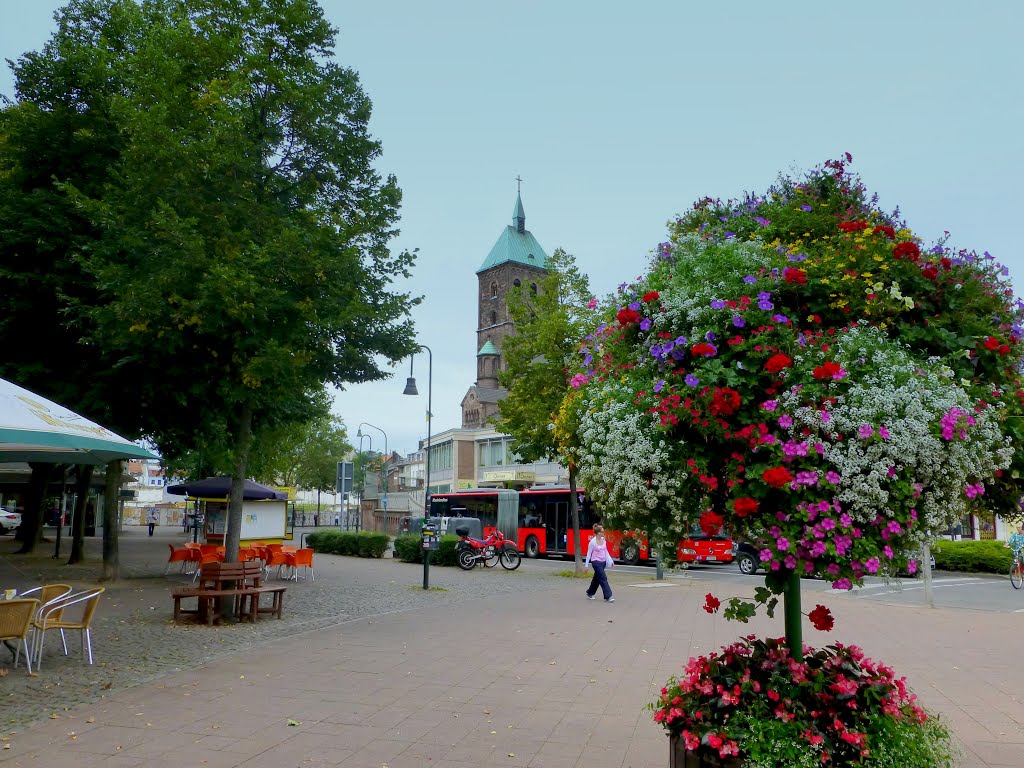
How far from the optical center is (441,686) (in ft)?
26.1

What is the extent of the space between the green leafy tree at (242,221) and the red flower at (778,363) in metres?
9.26

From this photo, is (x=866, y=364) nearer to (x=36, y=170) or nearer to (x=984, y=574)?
(x=36, y=170)

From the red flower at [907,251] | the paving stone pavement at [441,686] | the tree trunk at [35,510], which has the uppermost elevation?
the red flower at [907,251]

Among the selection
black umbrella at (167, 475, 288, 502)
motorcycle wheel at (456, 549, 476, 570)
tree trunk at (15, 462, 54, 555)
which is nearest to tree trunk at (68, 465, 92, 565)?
black umbrella at (167, 475, 288, 502)

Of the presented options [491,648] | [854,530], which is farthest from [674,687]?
[491,648]

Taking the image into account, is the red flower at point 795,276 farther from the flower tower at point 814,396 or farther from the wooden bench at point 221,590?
the wooden bench at point 221,590

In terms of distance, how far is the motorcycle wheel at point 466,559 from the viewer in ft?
83.6

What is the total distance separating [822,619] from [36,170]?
1791 cm

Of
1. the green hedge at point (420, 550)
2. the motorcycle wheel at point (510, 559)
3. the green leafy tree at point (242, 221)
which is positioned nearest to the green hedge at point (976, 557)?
the motorcycle wheel at point (510, 559)

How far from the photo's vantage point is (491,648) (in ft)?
34.0

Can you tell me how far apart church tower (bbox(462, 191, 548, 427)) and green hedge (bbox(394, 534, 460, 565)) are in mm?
74473

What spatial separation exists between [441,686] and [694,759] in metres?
4.20

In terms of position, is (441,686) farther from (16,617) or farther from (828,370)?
(828,370)

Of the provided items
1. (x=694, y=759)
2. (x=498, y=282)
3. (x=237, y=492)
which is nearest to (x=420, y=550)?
(x=237, y=492)
